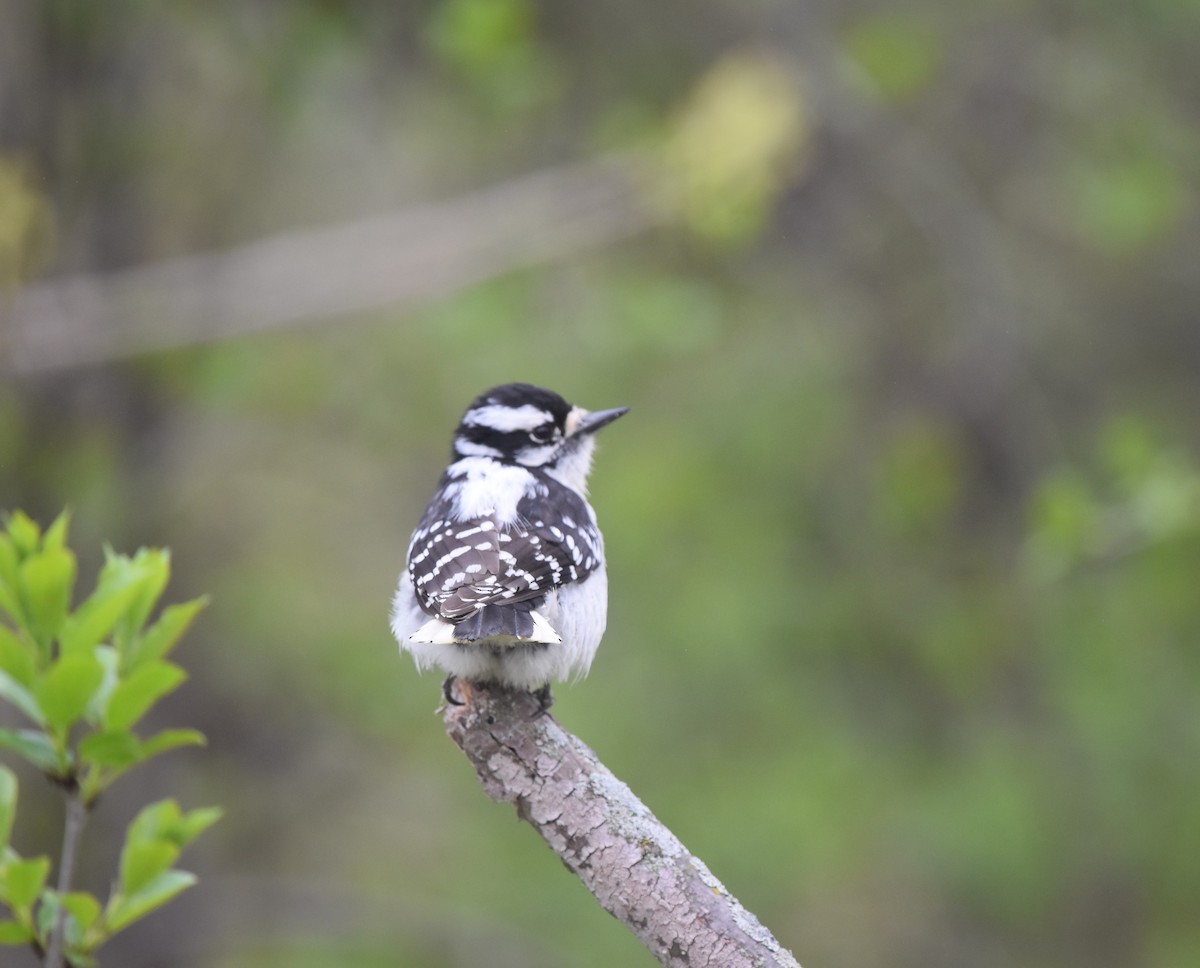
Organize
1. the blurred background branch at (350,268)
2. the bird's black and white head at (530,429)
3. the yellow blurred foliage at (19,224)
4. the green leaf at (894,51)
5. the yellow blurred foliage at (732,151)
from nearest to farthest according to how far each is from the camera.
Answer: the bird's black and white head at (530,429)
the yellow blurred foliage at (19,224)
the yellow blurred foliage at (732,151)
the blurred background branch at (350,268)
the green leaf at (894,51)

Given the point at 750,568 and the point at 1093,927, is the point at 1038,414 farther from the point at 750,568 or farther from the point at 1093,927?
the point at 1093,927

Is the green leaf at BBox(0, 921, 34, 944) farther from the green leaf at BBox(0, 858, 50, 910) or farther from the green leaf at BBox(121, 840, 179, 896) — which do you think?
the green leaf at BBox(121, 840, 179, 896)

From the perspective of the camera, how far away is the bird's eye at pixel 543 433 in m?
4.24

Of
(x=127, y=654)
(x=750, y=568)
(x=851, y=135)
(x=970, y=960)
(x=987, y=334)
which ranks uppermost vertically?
(x=851, y=135)

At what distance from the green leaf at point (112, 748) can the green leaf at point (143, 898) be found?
205 mm

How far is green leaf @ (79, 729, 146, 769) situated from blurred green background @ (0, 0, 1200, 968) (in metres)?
3.82

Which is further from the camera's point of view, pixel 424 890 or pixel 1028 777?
pixel 424 890

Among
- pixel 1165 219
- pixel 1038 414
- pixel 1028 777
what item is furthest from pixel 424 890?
pixel 1165 219

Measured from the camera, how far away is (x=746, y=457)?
680 centimetres

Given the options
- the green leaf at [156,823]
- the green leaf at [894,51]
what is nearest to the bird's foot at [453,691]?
the green leaf at [156,823]

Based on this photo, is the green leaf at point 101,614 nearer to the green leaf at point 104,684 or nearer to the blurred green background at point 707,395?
the green leaf at point 104,684

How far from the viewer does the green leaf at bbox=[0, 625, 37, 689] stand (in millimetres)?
1939

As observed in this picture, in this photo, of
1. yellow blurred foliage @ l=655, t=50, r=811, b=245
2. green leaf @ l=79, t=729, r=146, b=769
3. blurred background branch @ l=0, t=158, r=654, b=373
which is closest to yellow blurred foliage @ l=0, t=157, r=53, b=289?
blurred background branch @ l=0, t=158, r=654, b=373

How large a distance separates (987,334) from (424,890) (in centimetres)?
520
